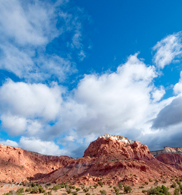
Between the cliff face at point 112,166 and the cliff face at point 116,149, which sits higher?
the cliff face at point 116,149

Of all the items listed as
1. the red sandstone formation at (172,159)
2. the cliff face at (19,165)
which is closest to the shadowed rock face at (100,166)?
the cliff face at (19,165)

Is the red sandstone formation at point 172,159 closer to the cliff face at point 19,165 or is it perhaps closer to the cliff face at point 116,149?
the cliff face at point 116,149

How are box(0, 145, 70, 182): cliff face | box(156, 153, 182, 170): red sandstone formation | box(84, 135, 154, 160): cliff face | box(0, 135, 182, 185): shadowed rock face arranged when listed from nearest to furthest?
box(0, 135, 182, 185): shadowed rock face
box(0, 145, 70, 182): cliff face
box(84, 135, 154, 160): cliff face
box(156, 153, 182, 170): red sandstone formation

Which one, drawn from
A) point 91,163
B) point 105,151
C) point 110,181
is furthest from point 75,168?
point 110,181

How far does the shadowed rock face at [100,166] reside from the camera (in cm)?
5347

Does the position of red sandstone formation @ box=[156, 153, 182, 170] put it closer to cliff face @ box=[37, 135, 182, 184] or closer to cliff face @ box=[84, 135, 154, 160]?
cliff face @ box=[84, 135, 154, 160]

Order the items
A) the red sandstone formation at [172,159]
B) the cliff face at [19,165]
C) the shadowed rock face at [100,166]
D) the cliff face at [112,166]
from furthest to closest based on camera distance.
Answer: the red sandstone formation at [172,159] → the cliff face at [19,165] → the shadowed rock face at [100,166] → the cliff face at [112,166]

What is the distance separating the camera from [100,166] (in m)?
63.2

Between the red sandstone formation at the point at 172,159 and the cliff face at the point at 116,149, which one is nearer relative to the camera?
the cliff face at the point at 116,149

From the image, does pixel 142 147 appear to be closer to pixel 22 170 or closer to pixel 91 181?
pixel 91 181

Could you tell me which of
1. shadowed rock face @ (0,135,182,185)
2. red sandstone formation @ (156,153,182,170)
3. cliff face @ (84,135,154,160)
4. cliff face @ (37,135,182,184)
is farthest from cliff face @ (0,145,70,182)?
red sandstone formation @ (156,153,182,170)

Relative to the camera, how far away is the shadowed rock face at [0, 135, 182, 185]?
5347 centimetres

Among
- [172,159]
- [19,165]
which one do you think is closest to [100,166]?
[19,165]

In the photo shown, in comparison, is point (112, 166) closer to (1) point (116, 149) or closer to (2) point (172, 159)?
(1) point (116, 149)
